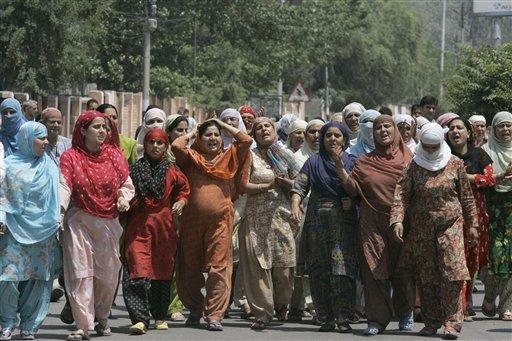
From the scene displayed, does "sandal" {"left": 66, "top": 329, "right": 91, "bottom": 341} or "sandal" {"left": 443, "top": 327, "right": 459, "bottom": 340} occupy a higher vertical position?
"sandal" {"left": 443, "top": 327, "right": 459, "bottom": 340}

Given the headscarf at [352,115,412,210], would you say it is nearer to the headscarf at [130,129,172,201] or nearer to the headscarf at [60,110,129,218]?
the headscarf at [130,129,172,201]

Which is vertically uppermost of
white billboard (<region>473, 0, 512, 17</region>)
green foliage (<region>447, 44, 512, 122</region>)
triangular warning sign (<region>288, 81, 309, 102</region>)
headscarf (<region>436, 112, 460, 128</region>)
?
white billboard (<region>473, 0, 512, 17</region>)

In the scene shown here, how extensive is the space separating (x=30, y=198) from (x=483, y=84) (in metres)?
8.74

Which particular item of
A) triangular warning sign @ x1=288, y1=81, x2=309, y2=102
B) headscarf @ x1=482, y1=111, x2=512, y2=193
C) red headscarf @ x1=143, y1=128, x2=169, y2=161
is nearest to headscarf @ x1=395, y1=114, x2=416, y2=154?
headscarf @ x1=482, y1=111, x2=512, y2=193

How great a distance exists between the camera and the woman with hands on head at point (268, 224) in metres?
11.3

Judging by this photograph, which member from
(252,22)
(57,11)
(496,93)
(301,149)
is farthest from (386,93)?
(301,149)

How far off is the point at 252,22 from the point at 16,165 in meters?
31.9

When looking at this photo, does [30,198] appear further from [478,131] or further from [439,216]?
[478,131]

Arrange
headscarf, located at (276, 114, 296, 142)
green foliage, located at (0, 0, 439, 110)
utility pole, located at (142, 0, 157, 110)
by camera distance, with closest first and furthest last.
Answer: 1. headscarf, located at (276, 114, 296, 142)
2. utility pole, located at (142, 0, 157, 110)
3. green foliage, located at (0, 0, 439, 110)

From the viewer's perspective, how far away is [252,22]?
4181 centimetres

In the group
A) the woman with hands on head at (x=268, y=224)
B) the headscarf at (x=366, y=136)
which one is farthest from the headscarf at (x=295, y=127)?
the woman with hands on head at (x=268, y=224)

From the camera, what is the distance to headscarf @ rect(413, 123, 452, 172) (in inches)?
413

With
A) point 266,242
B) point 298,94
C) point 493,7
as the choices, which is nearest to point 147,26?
point 298,94

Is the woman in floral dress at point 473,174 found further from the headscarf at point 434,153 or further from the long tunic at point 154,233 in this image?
the long tunic at point 154,233
